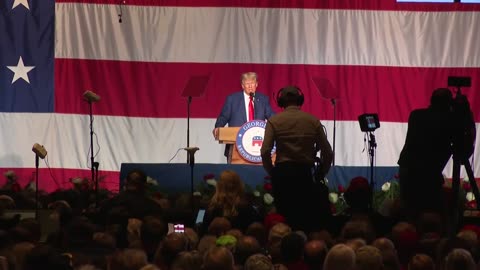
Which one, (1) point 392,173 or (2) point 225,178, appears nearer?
(2) point 225,178

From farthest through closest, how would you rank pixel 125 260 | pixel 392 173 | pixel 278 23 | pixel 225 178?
1. pixel 278 23
2. pixel 392 173
3. pixel 225 178
4. pixel 125 260

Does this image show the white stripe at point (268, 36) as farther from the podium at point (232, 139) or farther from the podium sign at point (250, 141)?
the podium sign at point (250, 141)

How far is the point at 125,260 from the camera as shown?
4469 mm

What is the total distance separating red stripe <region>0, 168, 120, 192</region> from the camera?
11203mm

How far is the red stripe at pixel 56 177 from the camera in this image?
11203 millimetres

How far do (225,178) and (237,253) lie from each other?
5.56ft

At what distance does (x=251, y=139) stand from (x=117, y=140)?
2523mm

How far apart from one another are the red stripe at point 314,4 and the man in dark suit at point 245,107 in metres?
1.27

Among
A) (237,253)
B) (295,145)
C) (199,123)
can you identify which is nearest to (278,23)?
(199,123)

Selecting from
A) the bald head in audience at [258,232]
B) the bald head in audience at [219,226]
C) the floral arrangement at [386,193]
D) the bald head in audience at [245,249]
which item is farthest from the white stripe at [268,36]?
the bald head in audience at [245,249]

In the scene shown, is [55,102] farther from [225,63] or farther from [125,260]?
[125,260]

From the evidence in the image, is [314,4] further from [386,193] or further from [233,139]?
[386,193]

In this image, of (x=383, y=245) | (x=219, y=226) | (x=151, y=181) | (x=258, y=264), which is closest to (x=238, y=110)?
(x=151, y=181)

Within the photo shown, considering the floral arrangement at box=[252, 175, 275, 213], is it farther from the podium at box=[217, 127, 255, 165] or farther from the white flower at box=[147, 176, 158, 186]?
the white flower at box=[147, 176, 158, 186]
